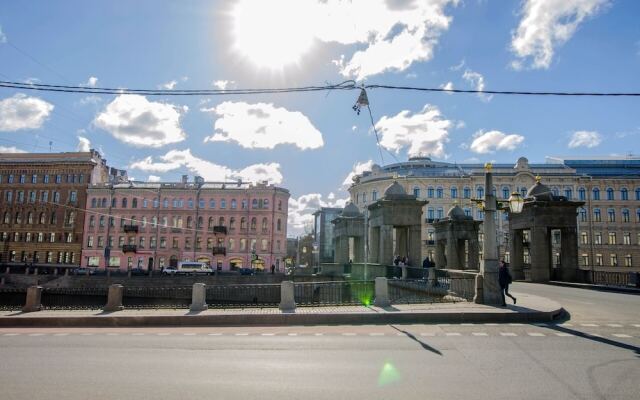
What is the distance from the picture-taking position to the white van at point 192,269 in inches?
2234

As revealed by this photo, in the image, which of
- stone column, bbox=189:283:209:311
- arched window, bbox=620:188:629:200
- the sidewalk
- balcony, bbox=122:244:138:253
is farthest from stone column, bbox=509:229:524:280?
balcony, bbox=122:244:138:253

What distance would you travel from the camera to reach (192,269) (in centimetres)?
5825

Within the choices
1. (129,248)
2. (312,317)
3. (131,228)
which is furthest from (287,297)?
(131,228)

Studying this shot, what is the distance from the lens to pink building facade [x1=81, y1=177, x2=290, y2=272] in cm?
6662

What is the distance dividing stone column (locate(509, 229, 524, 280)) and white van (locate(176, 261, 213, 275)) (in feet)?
125

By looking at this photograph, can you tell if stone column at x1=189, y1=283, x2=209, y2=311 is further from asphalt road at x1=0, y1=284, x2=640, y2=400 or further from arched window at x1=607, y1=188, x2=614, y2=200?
arched window at x1=607, y1=188, x2=614, y2=200

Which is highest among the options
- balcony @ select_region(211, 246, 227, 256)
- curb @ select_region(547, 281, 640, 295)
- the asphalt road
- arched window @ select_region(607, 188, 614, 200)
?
arched window @ select_region(607, 188, 614, 200)

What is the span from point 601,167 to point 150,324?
250 feet

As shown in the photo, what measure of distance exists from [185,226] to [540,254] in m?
53.3

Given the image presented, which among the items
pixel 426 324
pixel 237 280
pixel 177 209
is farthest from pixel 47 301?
pixel 426 324

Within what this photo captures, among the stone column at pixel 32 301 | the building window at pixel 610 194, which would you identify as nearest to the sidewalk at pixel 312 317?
the stone column at pixel 32 301

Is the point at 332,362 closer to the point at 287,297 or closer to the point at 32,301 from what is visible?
the point at 287,297

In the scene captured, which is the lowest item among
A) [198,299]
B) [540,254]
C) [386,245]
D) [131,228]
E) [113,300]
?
[113,300]

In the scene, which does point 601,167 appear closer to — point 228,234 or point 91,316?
point 228,234
